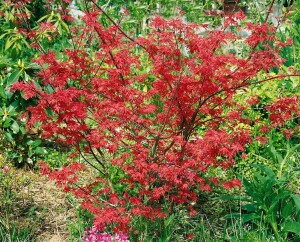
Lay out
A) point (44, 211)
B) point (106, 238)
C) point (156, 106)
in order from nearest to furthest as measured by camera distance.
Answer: point (106, 238), point (156, 106), point (44, 211)

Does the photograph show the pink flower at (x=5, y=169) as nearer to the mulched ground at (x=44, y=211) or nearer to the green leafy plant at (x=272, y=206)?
the mulched ground at (x=44, y=211)

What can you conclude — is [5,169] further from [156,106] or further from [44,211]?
[156,106]

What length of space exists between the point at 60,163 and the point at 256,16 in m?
3.86

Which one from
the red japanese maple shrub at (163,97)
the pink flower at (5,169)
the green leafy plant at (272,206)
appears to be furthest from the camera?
the pink flower at (5,169)

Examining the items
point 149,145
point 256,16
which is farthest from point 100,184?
point 256,16

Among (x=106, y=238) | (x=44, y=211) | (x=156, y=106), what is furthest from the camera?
(x=44, y=211)

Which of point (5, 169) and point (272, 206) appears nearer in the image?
point (272, 206)

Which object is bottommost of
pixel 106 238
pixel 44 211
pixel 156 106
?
pixel 44 211

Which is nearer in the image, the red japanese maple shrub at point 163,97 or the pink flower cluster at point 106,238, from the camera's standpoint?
the red japanese maple shrub at point 163,97

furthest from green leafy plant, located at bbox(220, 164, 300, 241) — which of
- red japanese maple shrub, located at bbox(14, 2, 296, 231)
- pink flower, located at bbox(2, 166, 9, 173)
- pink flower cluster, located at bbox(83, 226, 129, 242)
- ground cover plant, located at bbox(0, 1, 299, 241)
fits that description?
pink flower, located at bbox(2, 166, 9, 173)

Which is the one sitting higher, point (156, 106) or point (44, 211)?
point (156, 106)

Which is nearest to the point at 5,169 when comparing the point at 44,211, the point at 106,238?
the point at 44,211

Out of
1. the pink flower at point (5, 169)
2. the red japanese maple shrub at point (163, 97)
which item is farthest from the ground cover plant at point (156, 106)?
the pink flower at point (5, 169)

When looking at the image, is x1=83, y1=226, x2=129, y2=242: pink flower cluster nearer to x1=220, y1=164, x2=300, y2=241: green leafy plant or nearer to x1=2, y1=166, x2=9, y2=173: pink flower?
x1=220, y1=164, x2=300, y2=241: green leafy plant
